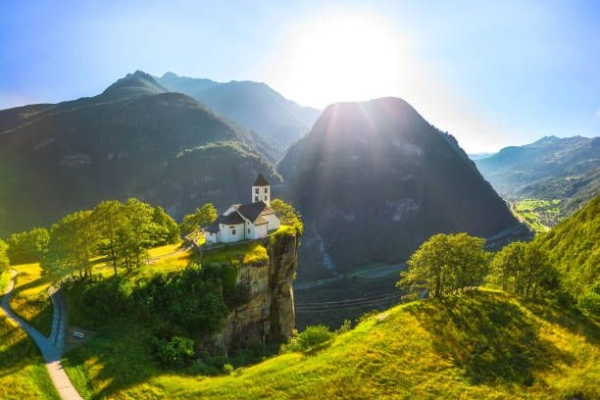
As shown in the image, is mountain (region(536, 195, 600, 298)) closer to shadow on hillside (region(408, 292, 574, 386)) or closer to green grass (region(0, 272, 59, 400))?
shadow on hillside (region(408, 292, 574, 386))

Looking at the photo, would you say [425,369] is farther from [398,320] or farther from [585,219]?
[585,219]

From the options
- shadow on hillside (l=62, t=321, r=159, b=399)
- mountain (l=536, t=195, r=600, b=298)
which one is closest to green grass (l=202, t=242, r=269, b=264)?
shadow on hillside (l=62, t=321, r=159, b=399)

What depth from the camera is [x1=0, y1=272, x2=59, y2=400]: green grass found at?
2717 centimetres

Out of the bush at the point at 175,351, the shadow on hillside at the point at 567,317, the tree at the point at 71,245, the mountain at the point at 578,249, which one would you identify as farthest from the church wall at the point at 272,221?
the mountain at the point at 578,249

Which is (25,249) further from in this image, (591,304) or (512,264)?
(591,304)

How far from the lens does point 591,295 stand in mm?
45344

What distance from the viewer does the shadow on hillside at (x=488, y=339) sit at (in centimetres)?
3122

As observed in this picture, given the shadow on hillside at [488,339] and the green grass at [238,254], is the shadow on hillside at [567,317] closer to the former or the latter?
the shadow on hillside at [488,339]

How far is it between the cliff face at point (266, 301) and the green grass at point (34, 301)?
64.4ft

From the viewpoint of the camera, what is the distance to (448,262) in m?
49.5

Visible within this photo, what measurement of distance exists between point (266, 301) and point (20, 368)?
3046 cm

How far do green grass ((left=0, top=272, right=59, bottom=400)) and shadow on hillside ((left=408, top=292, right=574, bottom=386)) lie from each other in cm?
3497

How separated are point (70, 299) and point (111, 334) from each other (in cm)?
1087

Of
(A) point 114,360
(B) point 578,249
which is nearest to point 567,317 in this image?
(A) point 114,360
